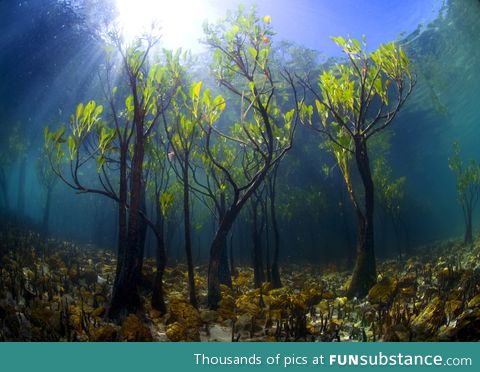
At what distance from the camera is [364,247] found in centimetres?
623

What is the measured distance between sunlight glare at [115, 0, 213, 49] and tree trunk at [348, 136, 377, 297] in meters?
4.15

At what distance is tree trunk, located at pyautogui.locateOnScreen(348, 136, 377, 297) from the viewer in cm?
603

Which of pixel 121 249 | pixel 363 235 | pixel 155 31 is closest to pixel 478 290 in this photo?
pixel 363 235

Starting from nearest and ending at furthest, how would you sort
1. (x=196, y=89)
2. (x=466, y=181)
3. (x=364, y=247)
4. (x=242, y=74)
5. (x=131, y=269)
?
1. (x=131, y=269)
2. (x=196, y=89)
3. (x=242, y=74)
4. (x=364, y=247)
5. (x=466, y=181)

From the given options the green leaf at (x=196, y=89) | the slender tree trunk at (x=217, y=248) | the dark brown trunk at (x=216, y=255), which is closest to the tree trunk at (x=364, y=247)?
the slender tree trunk at (x=217, y=248)

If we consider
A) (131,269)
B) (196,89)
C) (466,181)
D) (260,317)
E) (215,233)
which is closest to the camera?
(260,317)

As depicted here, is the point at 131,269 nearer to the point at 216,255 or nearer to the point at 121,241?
the point at 121,241

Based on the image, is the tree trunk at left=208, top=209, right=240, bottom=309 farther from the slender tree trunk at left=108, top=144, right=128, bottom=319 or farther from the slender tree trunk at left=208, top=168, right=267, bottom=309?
the slender tree trunk at left=108, top=144, right=128, bottom=319

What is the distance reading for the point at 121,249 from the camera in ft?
16.2

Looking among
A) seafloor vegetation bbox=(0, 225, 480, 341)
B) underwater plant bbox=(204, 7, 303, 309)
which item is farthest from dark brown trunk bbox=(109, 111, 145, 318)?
Result: underwater plant bbox=(204, 7, 303, 309)

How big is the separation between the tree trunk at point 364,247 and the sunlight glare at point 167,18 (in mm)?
4149

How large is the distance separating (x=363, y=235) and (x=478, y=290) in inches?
84.6

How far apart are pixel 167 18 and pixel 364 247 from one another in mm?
5768

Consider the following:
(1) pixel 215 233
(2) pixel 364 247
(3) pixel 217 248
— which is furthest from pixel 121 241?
(2) pixel 364 247
